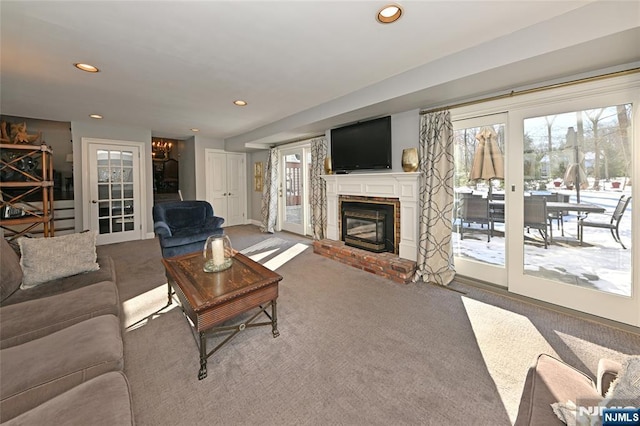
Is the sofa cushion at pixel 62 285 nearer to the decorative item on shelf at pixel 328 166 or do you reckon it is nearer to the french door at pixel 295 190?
the decorative item on shelf at pixel 328 166

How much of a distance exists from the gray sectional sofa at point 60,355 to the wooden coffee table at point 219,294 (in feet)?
1.37

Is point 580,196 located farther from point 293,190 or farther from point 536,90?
point 293,190

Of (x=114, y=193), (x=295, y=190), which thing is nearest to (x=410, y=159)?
(x=295, y=190)

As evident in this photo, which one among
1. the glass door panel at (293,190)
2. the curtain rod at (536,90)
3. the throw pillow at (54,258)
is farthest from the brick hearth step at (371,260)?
the throw pillow at (54,258)

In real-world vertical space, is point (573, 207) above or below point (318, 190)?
below

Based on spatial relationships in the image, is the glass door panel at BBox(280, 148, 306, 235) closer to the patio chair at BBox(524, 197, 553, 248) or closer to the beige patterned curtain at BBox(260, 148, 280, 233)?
the beige patterned curtain at BBox(260, 148, 280, 233)

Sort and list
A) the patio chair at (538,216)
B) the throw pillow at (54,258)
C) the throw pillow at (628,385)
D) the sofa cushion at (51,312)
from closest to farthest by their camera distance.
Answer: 1. the throw pillow at (628,385)
2. the sofa cushion at (51,312)
3. the throw pillow at (54,258)
4. the patio chair at (538,216)

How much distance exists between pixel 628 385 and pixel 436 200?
8.20 feet

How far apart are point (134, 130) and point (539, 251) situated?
709 cm

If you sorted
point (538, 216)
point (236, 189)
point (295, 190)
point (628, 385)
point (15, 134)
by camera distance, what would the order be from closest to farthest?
point (628, 385) < point (538, 216) < point (15, 134) < point (295, 190) < point (236, 189)

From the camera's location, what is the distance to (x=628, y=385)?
778 millimetres

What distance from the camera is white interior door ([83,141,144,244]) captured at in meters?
5.00

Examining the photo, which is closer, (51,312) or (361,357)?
(51,312)

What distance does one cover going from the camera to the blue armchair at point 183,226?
362cm
